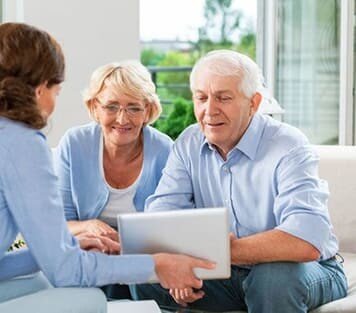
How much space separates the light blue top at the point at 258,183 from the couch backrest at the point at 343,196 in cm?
34

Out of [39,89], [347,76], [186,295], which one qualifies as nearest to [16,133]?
[39,89]

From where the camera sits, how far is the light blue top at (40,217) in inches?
76.7

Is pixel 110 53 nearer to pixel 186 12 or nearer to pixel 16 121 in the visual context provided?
pixel 16 121

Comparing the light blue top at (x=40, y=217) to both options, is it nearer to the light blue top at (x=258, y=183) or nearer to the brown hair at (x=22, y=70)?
the brown hair at (x=22, y=70)

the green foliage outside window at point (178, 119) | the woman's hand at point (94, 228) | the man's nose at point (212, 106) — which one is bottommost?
the green foliage outside window at point (178, 119)

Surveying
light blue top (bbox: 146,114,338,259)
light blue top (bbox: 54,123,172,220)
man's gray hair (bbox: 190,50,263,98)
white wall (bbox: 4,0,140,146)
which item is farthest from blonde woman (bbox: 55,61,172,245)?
white wall (bbox: 4,0,140,146)

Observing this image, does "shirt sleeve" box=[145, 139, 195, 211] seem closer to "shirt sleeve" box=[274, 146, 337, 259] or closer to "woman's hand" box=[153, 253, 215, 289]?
"shirt sleeve" box=[274, 146, 337, 259]

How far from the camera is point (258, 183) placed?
2.66m

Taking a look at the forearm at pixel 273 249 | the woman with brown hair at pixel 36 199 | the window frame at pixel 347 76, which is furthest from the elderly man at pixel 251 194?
the window frame at pixel 347 76

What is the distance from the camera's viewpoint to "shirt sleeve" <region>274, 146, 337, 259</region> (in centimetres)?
247

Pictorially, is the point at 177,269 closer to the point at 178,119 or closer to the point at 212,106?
the point at 212,106

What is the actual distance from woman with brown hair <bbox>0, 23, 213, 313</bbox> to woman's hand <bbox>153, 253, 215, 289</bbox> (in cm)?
5

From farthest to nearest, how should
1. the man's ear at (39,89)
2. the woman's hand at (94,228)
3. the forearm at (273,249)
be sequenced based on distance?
the woman's hand at (94,228)
the forearm at (273,249)
the man's ear at (39,89)

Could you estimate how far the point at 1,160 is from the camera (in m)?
Result: 1.94
